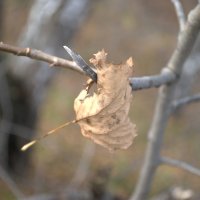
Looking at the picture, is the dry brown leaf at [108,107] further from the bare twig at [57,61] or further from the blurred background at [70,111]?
the blurred background at [70,111]

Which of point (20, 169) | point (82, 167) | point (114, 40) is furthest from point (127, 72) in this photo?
point (114, 40)

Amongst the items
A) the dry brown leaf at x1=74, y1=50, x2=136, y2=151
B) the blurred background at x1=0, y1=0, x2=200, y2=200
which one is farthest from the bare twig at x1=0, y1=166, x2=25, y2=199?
the dry brown leaf at x1=74, y1=50, x2=136, y2=151

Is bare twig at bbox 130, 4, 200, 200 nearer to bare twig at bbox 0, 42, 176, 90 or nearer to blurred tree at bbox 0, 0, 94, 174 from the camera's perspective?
bare twig at bbox 0, 42, 176, 90

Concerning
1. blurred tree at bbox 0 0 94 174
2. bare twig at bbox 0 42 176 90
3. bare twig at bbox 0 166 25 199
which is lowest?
bare twig at bbox 0 42 176 90

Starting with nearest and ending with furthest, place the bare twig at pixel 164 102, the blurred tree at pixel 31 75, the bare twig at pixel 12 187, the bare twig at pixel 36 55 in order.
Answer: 1. the bare twig at pixel 36 55
2. the bare twig at pixel 164 102
3. the bare twig at pixel 12 187
4. the blurred tree at pixel 31 75

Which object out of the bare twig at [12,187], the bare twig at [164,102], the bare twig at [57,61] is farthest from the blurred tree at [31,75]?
the bare twig at [57,61]

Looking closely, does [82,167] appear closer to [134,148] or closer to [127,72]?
[134,148]

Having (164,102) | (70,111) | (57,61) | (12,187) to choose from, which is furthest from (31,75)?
(57,61)
